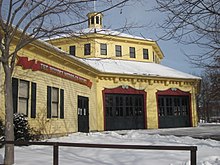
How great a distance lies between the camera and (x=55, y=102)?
1816 cm

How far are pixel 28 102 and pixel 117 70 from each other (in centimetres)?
1192

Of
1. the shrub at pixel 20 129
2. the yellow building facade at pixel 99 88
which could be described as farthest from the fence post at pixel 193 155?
the yellow building facade at pixel 99 88

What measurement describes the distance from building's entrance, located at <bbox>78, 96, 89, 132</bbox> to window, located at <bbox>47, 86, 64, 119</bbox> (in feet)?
9.71

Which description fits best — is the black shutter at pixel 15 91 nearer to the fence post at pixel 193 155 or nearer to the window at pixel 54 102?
the window at pixel 54 102

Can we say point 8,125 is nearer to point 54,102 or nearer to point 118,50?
point 54,102

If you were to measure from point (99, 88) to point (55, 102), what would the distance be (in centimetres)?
722

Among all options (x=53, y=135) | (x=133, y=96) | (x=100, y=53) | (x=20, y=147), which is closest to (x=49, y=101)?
(x=53, y=135)

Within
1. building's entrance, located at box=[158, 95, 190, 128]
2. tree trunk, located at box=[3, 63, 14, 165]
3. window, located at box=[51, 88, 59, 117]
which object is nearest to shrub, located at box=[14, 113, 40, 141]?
window, located at box=[51, 88, 59, 117]

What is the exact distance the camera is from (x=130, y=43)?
30.8 m

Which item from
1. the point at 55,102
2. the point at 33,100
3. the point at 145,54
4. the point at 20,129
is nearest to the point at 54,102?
the point at 55,102

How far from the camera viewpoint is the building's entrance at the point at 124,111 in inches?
1000

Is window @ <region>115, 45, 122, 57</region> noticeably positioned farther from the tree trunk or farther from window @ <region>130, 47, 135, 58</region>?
the tree trunk

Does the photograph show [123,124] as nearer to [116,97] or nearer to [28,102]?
[116,97]

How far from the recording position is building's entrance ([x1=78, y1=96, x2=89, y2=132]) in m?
21.6
